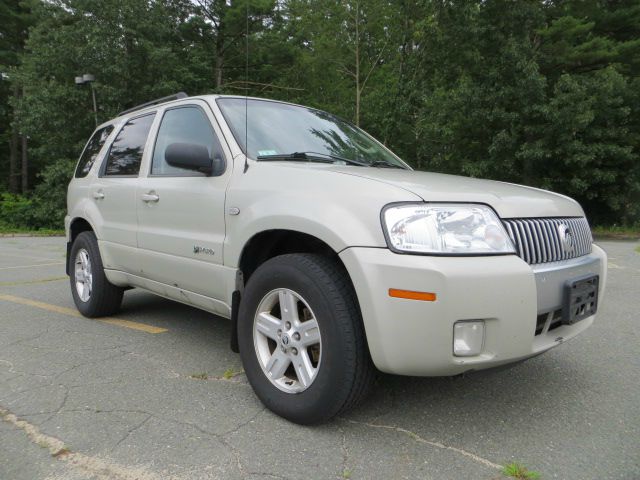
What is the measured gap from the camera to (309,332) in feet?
8.09

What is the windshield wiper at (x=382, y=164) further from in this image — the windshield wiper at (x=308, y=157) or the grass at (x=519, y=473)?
the grass at (x=519, y=473)

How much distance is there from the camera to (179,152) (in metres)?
3.00

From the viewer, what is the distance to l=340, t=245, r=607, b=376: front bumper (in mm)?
2098

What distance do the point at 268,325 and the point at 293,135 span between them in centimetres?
136

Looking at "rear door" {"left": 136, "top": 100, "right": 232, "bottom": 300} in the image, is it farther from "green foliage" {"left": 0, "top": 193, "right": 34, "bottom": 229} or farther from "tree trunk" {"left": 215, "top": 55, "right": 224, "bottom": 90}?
"green foliage" {"left": 0, "top": 193, "right": 34, "bottom": 229}

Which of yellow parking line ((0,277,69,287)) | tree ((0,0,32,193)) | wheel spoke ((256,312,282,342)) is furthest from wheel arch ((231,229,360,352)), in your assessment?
tree ((0,0,32,193))

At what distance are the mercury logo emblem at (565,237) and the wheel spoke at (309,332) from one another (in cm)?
134

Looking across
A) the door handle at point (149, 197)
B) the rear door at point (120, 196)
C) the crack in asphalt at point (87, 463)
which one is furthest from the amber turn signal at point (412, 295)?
the rear door at point (120, 196)

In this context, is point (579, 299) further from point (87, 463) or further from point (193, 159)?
point (87, 463)

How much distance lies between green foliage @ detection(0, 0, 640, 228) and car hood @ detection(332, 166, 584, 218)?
50.1ft

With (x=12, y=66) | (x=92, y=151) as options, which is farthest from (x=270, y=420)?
(x=12, y=66)

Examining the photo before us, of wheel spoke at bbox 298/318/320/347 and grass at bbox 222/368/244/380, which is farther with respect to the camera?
grass at bbox 222/368/244/380

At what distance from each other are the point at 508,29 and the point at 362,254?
18710 millimetres

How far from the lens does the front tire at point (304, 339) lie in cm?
229
